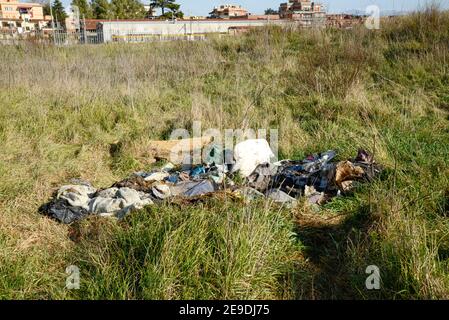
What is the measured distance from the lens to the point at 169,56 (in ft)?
37.4

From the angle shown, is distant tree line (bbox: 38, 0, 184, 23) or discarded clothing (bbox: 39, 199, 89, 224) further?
distant tree line (bbox: 38, 0, 184, 23)

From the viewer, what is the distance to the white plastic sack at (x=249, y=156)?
4.29 m

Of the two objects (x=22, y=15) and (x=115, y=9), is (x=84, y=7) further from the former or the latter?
(x=22, y=15)

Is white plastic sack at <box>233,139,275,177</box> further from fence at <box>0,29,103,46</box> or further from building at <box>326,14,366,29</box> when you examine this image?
fence at <box>0,29,103,46</box>

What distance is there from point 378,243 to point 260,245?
32.1 inches

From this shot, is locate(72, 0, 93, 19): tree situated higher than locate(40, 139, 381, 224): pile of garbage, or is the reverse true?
locate(72, 0, 93, 19): tree

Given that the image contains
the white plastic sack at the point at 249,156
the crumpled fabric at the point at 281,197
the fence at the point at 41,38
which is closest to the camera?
the crumpled fabric at the point at 281,197

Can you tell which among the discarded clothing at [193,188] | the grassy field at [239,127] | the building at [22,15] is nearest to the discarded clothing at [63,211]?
the grassy field at [239,127]

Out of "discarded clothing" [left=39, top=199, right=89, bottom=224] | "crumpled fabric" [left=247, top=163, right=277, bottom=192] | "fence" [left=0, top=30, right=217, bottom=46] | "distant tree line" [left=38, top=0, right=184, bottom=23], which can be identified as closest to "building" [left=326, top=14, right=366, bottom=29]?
"fence" [left=0, top=30, right=217, bottom=46]

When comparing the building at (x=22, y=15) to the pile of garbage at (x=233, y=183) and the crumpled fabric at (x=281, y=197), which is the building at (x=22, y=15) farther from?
the crumpled fabric at (x=281, y=197)

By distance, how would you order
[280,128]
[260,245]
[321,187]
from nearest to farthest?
[260,245], [321,187], [280,128]

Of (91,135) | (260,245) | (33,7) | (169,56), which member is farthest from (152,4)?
(260,245)

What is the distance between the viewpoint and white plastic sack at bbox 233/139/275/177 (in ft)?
14.1
